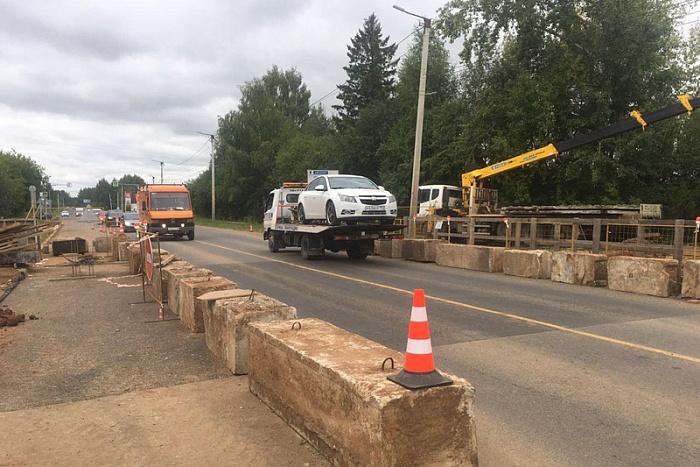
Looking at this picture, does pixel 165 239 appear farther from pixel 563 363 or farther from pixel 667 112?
pixel 563 363

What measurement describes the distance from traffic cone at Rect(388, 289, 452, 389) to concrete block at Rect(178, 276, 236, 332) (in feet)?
13.7

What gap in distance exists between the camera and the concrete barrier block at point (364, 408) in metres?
3.00

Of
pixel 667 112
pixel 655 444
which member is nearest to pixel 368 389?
pixel 655 444

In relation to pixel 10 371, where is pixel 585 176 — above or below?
above

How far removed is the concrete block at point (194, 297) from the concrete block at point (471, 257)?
9354mm

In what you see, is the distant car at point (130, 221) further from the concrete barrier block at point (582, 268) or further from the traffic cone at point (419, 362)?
the traffic cone at point (419, 362)

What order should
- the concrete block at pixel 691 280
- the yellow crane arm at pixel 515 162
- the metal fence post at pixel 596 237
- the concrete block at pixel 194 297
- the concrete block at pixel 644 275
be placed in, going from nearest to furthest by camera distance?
the concrete block at pixel 194 297 < the concrete block at pixel 691 280 < the concrete block at pixel 644 275 < the metal fence post at pixel 596 237 < the yellow crane arm at pixel 515 162

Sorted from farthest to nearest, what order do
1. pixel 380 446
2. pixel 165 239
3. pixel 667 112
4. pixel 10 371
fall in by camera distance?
pixel 165 239, pixel 667 112, pixel 10 371, pixel 380 446

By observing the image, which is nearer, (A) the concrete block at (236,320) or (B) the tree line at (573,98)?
(A) the concrete block at (236,320)

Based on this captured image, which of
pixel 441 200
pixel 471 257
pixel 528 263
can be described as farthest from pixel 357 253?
pixel 441 200

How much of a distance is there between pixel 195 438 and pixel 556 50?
3000 centimetres

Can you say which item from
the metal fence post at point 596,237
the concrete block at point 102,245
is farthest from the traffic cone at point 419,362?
the concrete block at point 102,245

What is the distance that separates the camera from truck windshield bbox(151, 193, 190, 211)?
29891 mm

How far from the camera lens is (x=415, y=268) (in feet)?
51.7
